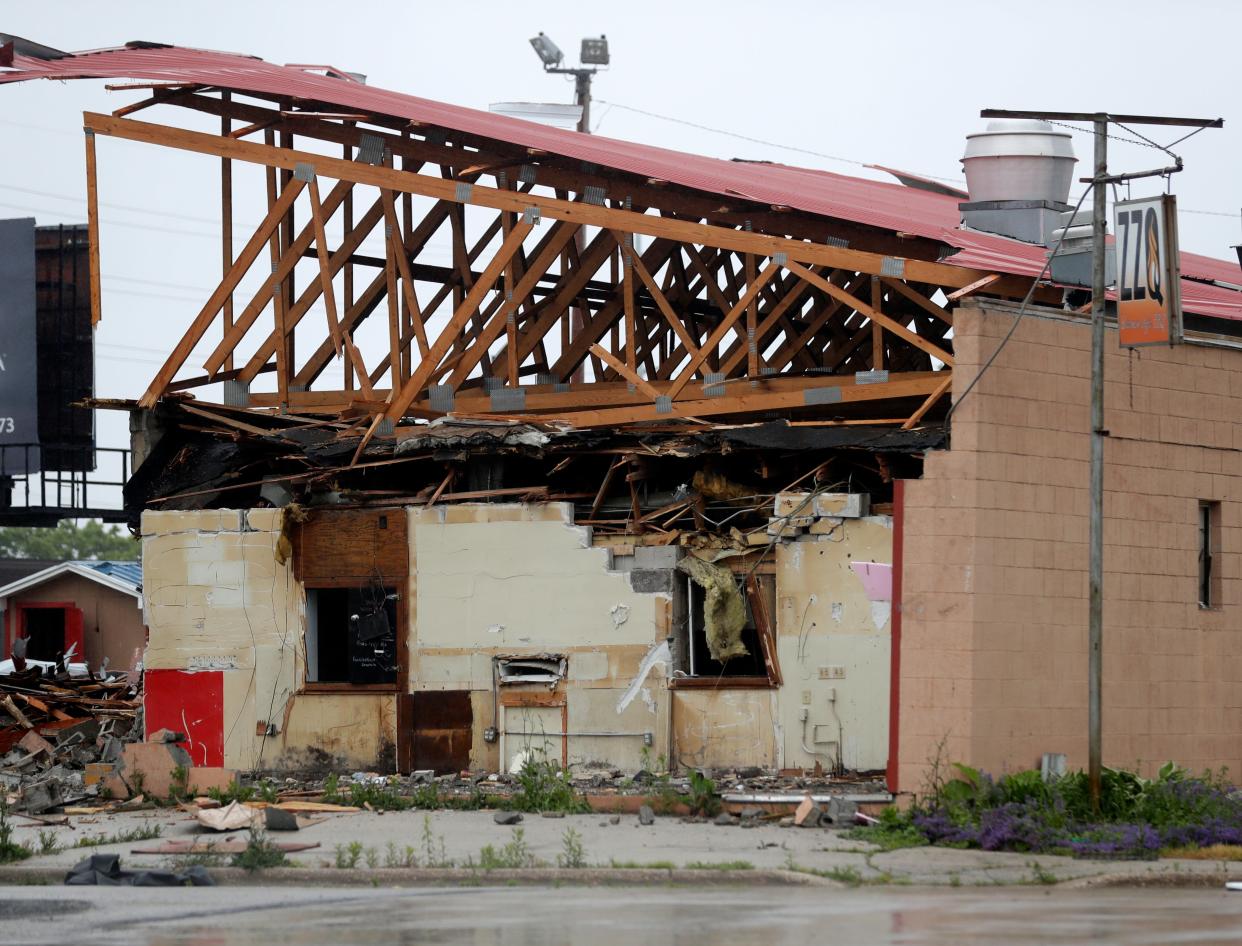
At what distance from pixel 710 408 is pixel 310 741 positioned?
569 centimetres

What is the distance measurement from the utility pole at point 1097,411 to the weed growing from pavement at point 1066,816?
269 millimetres

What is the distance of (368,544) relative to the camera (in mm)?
20453

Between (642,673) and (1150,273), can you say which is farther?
(642,673)

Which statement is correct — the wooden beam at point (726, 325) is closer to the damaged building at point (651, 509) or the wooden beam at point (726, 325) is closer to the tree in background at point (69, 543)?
the damaged building at point (651, 509)

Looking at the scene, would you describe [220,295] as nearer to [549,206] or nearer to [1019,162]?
[549,206]

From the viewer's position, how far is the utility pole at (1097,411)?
15.9 metres

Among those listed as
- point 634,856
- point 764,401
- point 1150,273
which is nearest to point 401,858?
point 634,856

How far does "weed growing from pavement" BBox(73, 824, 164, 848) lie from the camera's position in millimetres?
16031

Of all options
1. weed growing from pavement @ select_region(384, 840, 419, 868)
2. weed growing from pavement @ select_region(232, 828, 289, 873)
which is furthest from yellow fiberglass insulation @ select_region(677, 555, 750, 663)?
weed growing from pavement @ select_region(232, 828, 289, 873)

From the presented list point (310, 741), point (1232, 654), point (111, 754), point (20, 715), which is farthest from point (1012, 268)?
point (20, 715)

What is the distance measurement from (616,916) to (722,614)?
7.45 m

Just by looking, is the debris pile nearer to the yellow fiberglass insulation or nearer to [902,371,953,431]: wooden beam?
the yellow fiberglass insulation

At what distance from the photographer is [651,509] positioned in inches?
793

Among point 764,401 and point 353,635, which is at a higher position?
point 764,401
